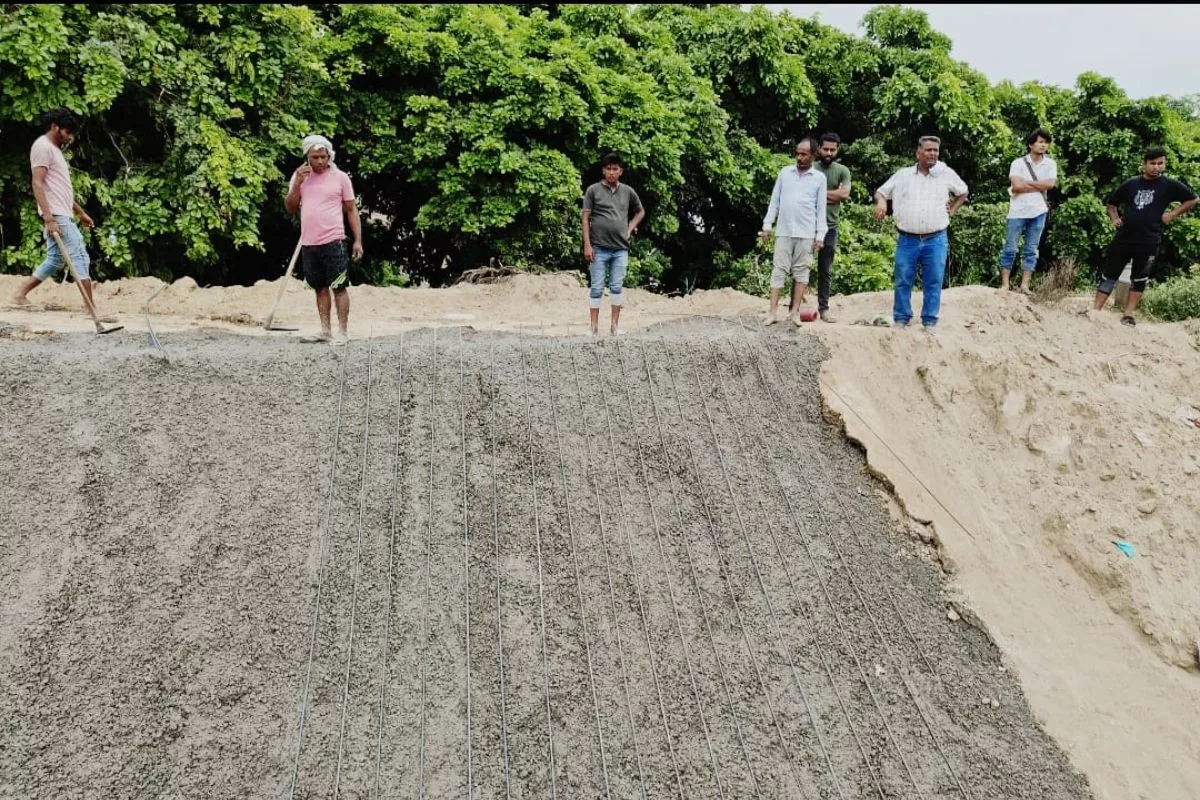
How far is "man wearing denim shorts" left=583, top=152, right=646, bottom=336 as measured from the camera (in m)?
5.51

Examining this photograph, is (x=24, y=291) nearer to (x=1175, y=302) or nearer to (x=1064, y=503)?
(x=1064, y=503)

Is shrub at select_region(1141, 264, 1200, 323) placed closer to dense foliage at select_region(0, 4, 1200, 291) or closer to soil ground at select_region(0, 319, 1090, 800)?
dense foliage at select_region(0, 4, 1200, 291)

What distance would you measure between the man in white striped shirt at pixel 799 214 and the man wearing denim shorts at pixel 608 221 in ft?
3.33

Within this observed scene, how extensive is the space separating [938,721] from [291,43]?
7.48 m

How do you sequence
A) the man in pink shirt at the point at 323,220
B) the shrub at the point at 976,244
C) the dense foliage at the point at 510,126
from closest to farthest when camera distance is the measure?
the man in pink shirt at the point at 323,220
the dense foliage at the point at 510,126
the shrub at the point at 976,244

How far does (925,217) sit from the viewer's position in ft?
18.4

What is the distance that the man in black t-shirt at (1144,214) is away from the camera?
21.6 ft

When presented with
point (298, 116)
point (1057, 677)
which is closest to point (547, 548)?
point (1057, 677)

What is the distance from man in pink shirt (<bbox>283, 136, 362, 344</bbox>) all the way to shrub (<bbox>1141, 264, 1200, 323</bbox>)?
751 cm

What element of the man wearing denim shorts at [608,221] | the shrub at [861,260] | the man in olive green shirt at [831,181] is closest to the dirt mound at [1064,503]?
the man in olive green shirt at [831,181]

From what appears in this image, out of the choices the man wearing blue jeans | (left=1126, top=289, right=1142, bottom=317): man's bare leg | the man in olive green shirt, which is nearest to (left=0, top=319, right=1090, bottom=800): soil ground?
the man wearing blue jeans

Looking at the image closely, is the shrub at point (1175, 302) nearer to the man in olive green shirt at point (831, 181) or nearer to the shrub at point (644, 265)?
the man in olive green shirt at point (831, 181)

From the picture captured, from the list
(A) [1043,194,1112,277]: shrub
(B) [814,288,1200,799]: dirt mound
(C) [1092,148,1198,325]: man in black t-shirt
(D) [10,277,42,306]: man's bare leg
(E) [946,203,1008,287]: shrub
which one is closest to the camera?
(B) [814,288,1200,799]: dirt mound

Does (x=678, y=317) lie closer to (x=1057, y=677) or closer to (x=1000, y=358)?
(x=1000, y=358)
